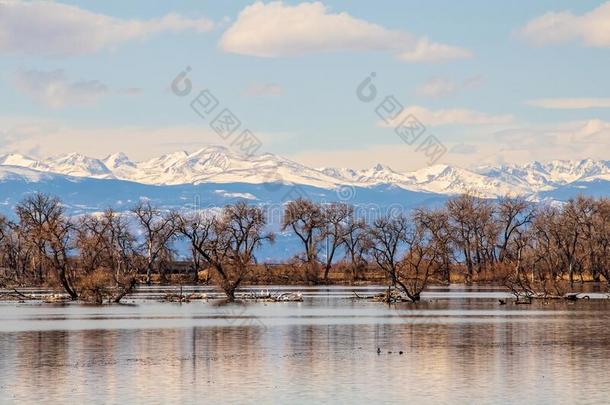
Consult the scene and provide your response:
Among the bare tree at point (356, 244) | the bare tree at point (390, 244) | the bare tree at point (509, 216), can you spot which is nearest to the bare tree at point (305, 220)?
the bare tree at point (356, 244)

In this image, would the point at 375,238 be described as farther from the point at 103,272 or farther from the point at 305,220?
the point at 103,272

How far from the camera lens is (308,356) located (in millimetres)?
46875

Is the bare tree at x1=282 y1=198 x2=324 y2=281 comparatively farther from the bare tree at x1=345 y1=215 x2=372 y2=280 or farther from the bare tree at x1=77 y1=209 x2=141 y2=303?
the bare tree at x1=77 y1=209 x2=141 y2=303

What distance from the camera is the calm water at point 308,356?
36031mm

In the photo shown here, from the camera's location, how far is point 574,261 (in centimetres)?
14250

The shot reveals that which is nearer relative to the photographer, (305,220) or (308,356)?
(308,356)

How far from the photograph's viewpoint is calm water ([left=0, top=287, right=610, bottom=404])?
36031 millimetres

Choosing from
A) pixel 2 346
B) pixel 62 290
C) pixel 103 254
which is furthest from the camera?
pixel 103 254

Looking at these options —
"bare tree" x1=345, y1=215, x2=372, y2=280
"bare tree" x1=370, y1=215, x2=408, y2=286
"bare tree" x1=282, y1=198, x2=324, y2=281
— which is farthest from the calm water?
"bare tree" x1=282, y1=198, x2=324, y2=281

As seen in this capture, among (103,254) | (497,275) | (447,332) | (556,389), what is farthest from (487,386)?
(497,275)

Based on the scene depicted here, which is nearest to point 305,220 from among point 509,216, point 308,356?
point 509,216

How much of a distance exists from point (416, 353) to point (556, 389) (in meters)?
11.7

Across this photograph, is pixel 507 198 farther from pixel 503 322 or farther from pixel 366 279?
pixel 503 322

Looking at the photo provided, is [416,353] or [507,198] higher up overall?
[507,198]
